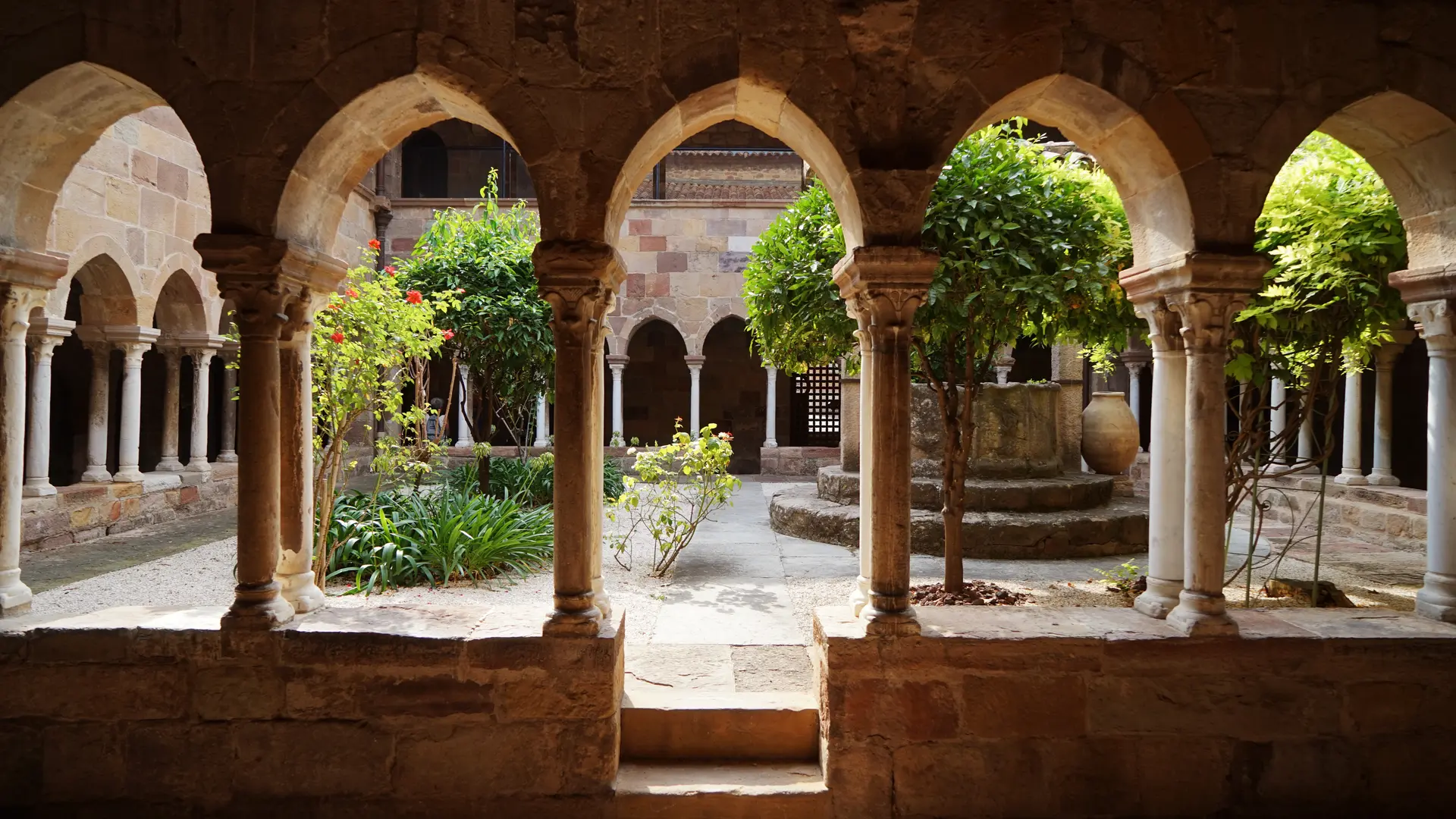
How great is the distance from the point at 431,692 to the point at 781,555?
372cm

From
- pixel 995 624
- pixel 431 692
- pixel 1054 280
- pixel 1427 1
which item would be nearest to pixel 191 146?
pixel 431 692

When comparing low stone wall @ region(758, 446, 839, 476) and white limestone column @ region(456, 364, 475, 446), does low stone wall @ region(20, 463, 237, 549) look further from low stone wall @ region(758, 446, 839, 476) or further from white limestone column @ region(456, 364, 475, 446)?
low stone wall @ region(758, 446, 839, 476)

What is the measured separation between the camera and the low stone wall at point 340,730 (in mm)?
2750

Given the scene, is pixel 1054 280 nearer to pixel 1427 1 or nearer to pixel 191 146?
pixel 1427 1

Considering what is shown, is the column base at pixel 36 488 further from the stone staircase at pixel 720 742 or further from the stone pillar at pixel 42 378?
the stone staircase at pixel 720 742

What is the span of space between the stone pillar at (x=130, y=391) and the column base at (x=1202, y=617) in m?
8.59

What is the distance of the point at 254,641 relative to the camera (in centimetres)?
278

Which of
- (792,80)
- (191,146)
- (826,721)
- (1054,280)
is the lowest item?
(826,721)

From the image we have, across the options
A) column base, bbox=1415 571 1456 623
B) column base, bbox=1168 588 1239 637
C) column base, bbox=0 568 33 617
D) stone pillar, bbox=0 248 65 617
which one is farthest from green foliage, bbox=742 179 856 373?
column base, bbox=0 568 33 617

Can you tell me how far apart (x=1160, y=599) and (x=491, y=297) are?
5942 mm

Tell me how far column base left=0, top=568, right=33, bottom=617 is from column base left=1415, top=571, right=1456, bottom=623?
532 centimetres

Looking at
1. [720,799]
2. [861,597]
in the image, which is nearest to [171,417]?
[720,799]

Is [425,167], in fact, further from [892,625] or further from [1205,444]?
[1205,444]

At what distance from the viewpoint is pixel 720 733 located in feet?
9.84
